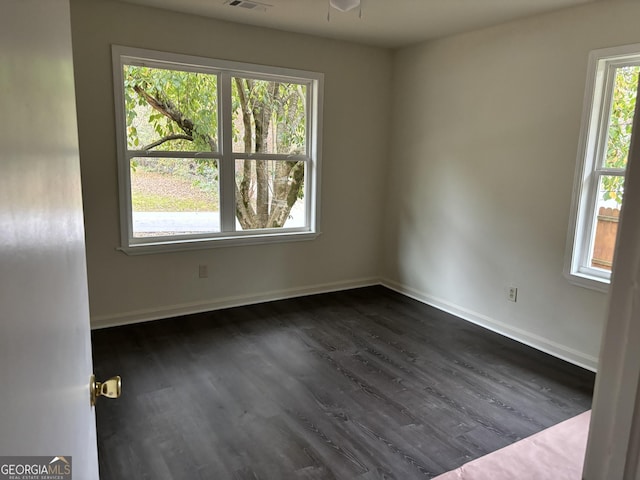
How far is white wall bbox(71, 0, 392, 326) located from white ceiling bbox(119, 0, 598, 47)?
0.20 meters

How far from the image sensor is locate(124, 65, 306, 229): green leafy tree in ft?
12.2

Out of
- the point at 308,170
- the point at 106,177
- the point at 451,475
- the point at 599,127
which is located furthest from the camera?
the point at 308,170

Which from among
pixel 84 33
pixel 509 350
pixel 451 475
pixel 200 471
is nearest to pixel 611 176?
pixel 509 350

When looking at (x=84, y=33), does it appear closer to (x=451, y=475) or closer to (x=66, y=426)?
(x=66, y=426)

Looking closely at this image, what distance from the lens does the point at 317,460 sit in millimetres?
2174

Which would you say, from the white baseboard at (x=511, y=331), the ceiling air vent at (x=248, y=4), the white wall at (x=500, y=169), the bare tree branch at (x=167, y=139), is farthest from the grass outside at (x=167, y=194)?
the white baseboard at (x=511, y=331)

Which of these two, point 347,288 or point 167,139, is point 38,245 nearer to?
point 167,139

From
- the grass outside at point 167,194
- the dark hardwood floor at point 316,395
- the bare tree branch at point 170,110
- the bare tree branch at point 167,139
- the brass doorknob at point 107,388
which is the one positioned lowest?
the dark hardwood floor at point 316,395

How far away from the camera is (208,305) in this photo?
4141mm

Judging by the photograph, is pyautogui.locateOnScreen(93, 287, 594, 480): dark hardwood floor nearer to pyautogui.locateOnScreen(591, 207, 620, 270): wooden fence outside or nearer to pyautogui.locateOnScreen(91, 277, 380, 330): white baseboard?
pyautogui.locateOnScreen(91, 277, 380, 330): white baseboard

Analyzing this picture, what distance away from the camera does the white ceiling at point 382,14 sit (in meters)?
3.22

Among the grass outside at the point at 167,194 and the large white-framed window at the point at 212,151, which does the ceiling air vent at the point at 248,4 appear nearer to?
the large white-framed window at the point at 212,151

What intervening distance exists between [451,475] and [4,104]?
2.13 m

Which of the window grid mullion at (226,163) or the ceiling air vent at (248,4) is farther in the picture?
the window grid mullion at (226,163)
